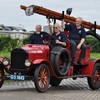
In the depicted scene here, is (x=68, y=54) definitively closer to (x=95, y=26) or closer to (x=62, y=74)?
(x=62, y=74)

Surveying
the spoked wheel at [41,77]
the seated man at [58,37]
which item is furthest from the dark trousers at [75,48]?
the spoked wheel at [41,77]

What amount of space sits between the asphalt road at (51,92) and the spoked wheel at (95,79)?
206 millimetres

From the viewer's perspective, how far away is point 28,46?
549 inches

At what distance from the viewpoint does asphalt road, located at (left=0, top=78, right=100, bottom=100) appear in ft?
40.9

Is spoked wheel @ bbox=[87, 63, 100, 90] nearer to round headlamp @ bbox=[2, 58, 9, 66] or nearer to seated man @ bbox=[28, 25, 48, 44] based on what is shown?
seated man @ bbox=[28, 25, 48, 44]

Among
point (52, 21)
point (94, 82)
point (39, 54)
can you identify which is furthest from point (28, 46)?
point (94, 82)

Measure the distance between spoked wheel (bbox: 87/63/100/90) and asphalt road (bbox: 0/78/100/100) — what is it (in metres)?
0.21

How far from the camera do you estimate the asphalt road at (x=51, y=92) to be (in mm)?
12461

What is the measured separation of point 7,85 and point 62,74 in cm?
232

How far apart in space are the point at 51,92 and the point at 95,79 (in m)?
2.03

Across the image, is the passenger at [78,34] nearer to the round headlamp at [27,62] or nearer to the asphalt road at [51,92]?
the asphalt road at [51,92]

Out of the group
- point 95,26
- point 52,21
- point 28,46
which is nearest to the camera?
point 28,46

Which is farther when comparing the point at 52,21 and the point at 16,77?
the point at 52,21

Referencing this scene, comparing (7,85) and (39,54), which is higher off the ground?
(39,54)
